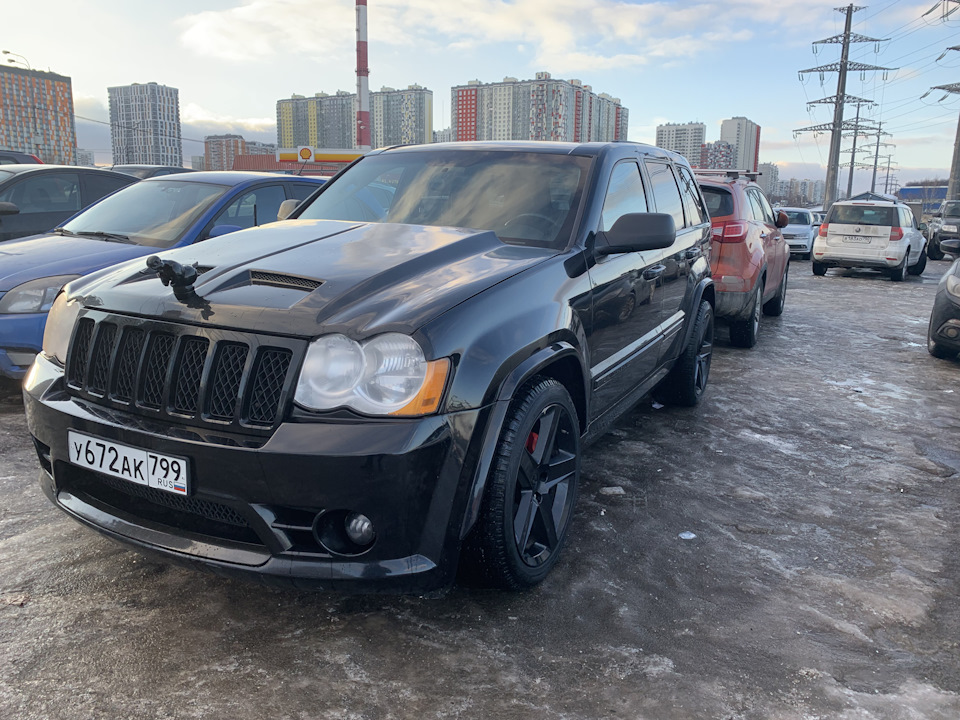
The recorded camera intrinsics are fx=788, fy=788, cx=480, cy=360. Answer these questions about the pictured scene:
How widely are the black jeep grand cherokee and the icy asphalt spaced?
0.28 meters

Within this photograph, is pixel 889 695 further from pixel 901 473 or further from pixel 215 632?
pixel 901 473

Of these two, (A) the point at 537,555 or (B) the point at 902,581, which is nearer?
(A) the point at 537,555

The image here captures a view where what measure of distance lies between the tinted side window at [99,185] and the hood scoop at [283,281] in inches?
234

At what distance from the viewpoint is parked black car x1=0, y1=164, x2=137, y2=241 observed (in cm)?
704

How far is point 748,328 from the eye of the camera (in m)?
7.84

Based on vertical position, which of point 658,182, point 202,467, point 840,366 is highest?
point 658,182

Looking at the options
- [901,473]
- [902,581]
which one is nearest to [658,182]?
[901,473]

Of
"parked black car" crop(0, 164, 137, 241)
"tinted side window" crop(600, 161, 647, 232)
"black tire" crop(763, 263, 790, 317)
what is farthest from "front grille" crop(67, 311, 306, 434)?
"black tire" crop(763, 263, 790, 317)

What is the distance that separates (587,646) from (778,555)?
116cm

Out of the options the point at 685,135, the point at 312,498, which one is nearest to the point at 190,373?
the point at 312,498

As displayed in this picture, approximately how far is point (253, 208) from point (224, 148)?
283 ft

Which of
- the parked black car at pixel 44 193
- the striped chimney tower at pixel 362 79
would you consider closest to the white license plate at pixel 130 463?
the parked black car at pixel 44 193

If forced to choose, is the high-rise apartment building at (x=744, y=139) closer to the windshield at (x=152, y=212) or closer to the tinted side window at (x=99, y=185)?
the tinted side window at (x=99, y=185)

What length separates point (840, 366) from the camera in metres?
7.23
